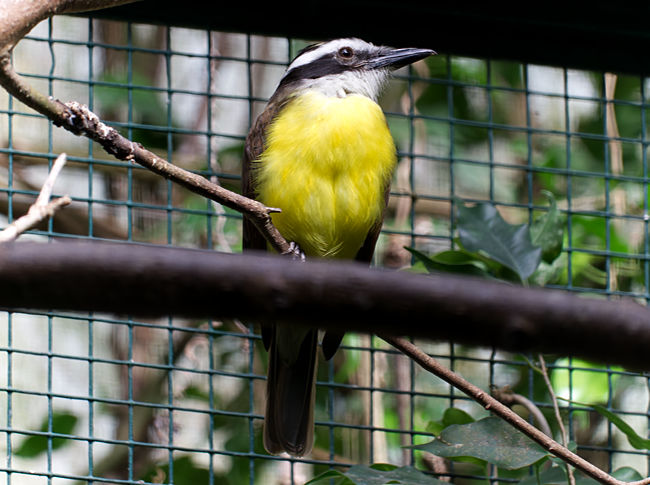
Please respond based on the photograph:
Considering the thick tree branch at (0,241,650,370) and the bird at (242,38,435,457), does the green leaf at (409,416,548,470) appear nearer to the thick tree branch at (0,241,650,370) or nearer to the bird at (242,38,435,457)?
the bird at (242,38,435,457)

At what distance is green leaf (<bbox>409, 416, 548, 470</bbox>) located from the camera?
7.23ft

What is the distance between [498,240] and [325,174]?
0.56 metres

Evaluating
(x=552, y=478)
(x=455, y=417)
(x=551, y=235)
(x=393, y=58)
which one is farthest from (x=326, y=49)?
(x=552, y=478)

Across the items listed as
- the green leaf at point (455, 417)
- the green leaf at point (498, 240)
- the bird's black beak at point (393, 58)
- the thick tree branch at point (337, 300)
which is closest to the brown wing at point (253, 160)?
the bird's black beak at point (393, 58)

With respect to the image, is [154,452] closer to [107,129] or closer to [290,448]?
[290,448]

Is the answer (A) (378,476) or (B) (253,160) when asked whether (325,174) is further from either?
(A) (378,476)

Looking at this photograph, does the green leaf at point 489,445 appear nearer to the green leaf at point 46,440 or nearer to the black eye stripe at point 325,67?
the black eye stripe at point 325,67

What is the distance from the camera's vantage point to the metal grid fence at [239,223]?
3.77 metres

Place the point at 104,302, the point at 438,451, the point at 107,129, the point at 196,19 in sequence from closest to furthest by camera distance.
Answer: the point at 104,302 → the point at 107,129 → the point at 438,451 → the point at 196,19

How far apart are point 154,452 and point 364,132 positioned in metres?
2.42

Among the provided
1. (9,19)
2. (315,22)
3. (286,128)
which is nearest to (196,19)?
(315,22)

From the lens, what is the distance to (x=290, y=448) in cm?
277

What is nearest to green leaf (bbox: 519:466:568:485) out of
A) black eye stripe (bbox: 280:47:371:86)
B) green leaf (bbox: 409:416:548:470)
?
green leaf (bbox: 409:416:548:470)

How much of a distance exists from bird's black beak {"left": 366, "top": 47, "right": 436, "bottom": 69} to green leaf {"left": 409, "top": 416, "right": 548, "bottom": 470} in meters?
1.31
